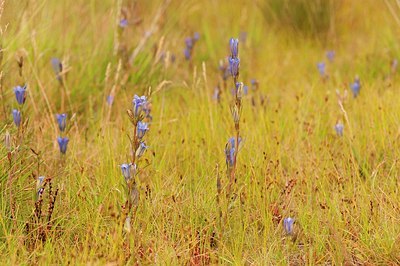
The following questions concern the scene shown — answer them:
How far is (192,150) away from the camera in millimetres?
3375

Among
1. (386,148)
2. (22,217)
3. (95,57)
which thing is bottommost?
(386,148)

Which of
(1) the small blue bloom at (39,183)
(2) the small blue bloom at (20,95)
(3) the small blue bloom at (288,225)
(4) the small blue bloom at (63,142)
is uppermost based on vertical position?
(2) the small blue bloom at (20,95)

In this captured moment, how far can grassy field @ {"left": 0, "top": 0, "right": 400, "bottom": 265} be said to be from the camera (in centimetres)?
260

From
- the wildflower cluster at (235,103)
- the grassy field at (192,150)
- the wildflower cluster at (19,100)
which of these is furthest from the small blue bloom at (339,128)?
the wildflower cluster at (19,100)

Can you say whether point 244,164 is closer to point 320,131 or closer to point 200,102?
point 320,131

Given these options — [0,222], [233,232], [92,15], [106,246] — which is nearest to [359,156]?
[233,232]

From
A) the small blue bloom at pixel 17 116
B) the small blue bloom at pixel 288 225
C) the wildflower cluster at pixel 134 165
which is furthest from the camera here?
the small blue bloom at pixel 17 116

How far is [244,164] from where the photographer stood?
3148 mm

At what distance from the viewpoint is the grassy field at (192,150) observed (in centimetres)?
260

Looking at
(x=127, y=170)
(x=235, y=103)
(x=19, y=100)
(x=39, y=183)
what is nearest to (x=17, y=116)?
(x=19, y=100)

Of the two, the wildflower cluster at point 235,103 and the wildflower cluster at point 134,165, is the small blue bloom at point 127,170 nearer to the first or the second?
the wildflower cluster at point 134,165

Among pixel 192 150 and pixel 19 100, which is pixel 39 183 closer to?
pixel 19 100

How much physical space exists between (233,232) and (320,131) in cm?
117

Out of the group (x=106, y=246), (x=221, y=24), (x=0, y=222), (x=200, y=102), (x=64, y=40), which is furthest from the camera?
(x=221, y=24)
